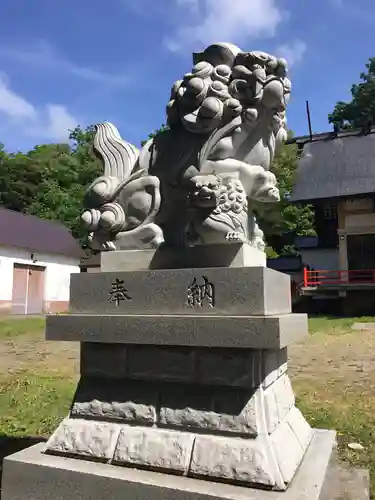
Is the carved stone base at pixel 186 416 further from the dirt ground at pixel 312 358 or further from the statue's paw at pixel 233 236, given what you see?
the dirt ground at pixel 312 358

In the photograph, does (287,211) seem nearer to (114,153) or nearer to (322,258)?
(322,258)

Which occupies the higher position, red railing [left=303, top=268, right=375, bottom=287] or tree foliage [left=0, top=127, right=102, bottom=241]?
tree foliage [left=0, top=127, right=102, bottom=241]

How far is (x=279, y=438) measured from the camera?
7.93 ft

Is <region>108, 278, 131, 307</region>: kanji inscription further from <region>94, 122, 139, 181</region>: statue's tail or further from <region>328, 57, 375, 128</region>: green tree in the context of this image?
<region>328, 57, 375, 128</region>: green tree

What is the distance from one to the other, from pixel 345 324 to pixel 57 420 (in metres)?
10.7

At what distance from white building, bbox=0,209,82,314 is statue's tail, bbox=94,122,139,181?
15239mm

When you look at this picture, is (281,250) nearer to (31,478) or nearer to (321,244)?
(321,244)

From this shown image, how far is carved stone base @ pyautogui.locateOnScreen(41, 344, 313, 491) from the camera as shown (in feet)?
7.43

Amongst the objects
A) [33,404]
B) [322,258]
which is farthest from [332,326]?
[33,404]

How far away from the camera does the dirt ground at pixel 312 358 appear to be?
22.1ft

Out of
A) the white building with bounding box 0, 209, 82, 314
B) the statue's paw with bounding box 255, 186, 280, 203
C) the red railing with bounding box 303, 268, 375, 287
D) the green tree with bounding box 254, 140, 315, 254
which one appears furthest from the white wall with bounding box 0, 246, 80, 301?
the statue's paw with bounding box 255, 186, 280, 203

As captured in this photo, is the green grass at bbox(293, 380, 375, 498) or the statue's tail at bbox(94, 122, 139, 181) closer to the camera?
the statue's tail at bbox(94, 122, 139, 181)

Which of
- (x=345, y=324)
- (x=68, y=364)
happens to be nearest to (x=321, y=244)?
(x=345, y=324)

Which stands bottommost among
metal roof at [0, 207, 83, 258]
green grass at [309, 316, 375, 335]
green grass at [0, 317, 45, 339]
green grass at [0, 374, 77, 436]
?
green grass at [0, 374, 77, 436]
